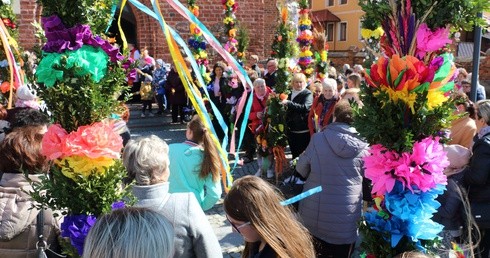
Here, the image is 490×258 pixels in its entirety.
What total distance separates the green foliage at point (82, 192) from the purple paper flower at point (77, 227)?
3 centimetres

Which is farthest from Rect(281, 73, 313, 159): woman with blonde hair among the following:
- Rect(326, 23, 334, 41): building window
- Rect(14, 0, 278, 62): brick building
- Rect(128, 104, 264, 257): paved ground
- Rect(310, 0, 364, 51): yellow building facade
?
Rect(326, 23, 334, 41): building window

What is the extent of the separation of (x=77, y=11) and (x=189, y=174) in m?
1.53

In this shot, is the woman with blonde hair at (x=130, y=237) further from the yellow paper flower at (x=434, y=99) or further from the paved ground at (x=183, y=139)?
the paved ground at (x=183, y=139)

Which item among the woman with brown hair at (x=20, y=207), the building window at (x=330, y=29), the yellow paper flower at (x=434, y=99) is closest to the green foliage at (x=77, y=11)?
the woman with brown hair at (x=20, y=207)

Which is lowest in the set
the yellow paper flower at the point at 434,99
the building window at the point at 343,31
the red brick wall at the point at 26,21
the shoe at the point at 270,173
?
the shoe at the point at 270,173

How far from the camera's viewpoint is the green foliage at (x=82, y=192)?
2.22 metres

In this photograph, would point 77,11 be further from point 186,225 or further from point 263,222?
point 263,222

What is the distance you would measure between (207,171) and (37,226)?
1267 mm

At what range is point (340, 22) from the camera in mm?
36656

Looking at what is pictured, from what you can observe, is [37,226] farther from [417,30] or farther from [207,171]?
[417,30]

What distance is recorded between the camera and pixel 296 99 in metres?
6.85

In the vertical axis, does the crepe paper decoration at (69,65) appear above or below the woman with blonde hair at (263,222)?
above

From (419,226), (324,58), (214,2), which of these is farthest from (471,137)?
(214,2)

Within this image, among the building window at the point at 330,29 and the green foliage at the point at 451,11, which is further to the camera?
the building window at the point at 330,29
